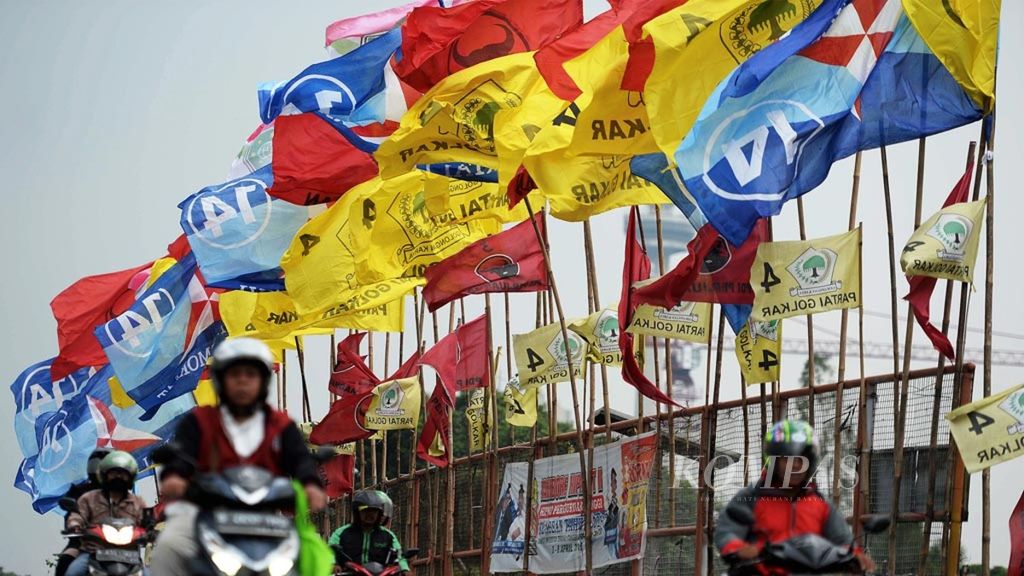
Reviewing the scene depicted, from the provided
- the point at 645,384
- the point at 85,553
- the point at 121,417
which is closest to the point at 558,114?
the point at 645,384

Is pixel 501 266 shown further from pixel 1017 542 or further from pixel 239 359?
pixel 239 359

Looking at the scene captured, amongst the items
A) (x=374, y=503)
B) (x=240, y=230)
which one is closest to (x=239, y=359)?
(x=374, y=503)

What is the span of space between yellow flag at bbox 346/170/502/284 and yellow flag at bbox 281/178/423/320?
0.33m

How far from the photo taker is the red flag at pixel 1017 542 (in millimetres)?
13594

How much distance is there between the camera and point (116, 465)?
44.8ft

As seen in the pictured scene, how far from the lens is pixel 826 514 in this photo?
388 inches

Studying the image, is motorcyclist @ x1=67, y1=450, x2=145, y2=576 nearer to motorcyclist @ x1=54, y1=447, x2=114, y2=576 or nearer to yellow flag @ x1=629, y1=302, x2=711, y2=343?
motorcyclist @ x1=54, y1=447, x2=114, y2=576

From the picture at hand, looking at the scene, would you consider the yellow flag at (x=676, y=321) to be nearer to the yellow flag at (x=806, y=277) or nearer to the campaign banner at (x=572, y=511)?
the campaign banner at (x=572, y=511)

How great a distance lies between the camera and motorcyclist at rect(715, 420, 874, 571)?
9750 millimetres

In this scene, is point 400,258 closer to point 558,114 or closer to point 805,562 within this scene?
point 558,114

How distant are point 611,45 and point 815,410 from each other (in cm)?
451

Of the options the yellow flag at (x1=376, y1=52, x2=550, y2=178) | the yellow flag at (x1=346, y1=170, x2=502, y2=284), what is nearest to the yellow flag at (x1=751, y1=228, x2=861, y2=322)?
the yellow flag at (x1=376, y1=52, x2=550, y2=178)

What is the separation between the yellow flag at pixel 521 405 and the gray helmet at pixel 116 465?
10274mm

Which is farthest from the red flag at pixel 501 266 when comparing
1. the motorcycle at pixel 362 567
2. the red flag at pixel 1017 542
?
the red flag at pixel 1017 542
